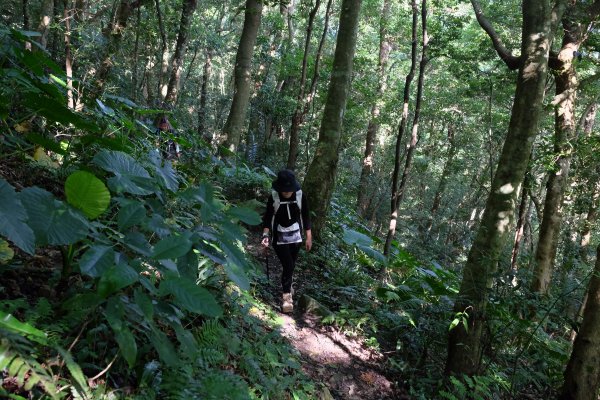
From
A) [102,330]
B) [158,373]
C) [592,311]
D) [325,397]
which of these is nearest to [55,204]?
[102,330]

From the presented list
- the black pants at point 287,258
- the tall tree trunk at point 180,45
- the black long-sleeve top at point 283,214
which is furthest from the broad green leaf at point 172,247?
the tall tree trunk at point 180,45

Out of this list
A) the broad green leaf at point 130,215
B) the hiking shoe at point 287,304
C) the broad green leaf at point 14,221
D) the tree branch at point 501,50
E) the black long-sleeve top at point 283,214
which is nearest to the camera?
the broad green leaf at point 14,221

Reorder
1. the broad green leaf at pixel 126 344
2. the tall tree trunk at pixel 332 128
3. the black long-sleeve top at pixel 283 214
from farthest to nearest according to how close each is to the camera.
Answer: the tall tree trunk at pixel 332 128 → the black long-sleeve top at pixel 283 214 → the broad green leaf at pixel 126 344

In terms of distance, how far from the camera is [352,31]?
8070 mm

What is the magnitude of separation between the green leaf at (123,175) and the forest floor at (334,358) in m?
2.71

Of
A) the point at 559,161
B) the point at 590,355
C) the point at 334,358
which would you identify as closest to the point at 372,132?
the point at 559,161

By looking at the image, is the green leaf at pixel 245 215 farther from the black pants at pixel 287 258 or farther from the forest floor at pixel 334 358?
the black pants at pixel 287 258

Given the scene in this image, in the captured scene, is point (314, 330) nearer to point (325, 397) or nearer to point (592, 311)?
point (325, 397)

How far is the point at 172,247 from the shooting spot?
1.74 m

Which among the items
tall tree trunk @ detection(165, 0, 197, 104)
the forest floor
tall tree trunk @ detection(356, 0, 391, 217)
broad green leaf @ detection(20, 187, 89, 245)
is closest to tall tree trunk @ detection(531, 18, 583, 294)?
the forest floor

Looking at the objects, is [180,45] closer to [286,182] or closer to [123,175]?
[286,182]

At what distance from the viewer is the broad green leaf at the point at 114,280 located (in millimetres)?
1578

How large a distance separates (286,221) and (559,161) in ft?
22.7

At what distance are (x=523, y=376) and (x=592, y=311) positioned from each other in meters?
1.37
